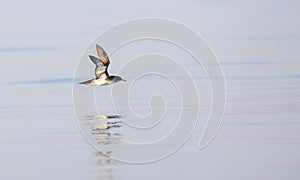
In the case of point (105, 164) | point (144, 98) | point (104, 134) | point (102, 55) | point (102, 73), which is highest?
point (102, 55)

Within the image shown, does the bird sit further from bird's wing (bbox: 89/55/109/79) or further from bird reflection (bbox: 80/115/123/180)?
bird reflection (bbox: 80/115/123/180)

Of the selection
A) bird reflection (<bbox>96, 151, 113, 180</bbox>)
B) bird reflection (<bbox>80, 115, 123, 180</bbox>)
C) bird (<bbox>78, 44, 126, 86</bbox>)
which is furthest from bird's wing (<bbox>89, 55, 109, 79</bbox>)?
bird reflection (<bbox>96, 151, 113, 180</bbox>)

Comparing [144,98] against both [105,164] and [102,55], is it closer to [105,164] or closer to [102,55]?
[102,55]

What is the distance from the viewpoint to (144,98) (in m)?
17.5

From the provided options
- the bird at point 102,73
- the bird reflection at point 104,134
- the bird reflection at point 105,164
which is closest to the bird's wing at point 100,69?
the bird at point 102,73

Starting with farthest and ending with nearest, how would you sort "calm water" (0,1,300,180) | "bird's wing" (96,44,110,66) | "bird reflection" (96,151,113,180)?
"bird's wing" (96,44,110,66), "calm water" (0,1,300,180), "bird reflection" (96,151,113,180)

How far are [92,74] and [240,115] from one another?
155 inches

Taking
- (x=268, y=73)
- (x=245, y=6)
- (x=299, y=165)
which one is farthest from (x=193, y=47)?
(x=299, y=165)

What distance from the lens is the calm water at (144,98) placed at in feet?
43.3

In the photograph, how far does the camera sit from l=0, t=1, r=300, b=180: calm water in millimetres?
13211

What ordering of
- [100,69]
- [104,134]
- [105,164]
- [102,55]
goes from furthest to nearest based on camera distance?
[100,69] < [102,55] < [104,134] < [105,164]

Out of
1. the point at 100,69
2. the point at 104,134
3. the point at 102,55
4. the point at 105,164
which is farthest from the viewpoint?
the point at 100,69

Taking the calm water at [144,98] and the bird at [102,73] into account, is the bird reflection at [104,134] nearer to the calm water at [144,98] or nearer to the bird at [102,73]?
the calm water at [144,98]

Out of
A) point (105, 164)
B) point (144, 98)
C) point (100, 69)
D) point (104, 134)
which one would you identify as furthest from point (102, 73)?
point (105, 164)
